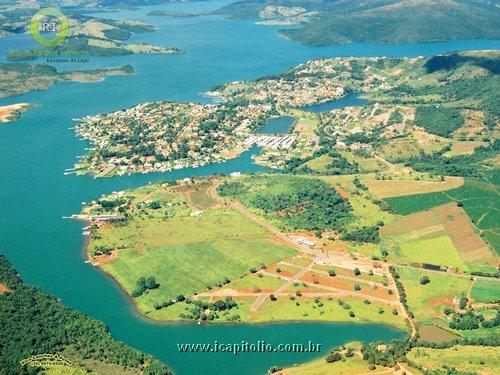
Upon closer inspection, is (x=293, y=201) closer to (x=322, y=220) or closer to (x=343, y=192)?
(x=322, y=220)

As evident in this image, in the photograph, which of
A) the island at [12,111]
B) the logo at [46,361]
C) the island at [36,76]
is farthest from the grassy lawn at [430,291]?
the island at [36,76]

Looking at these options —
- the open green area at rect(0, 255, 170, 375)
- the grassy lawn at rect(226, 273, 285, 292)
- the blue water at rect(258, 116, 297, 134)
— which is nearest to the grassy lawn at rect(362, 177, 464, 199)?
the grassy lawn at rect(226, 273, 285, 292)

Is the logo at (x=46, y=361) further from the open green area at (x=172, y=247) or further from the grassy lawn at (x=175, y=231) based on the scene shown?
the grassy lawn at (x=175, y=231)

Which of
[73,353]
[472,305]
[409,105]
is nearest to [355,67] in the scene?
[409,105]

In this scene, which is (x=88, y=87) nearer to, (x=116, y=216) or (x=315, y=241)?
(x=116, y=216)

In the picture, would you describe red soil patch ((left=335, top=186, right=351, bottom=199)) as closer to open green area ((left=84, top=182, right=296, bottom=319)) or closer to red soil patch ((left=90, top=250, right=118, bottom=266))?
open green area ((left=84, top=182, right=296, bottom=319))

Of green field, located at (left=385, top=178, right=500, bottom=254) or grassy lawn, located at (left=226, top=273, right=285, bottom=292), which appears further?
green field, located at (left=385, top=178, right=500, bottom=254)
